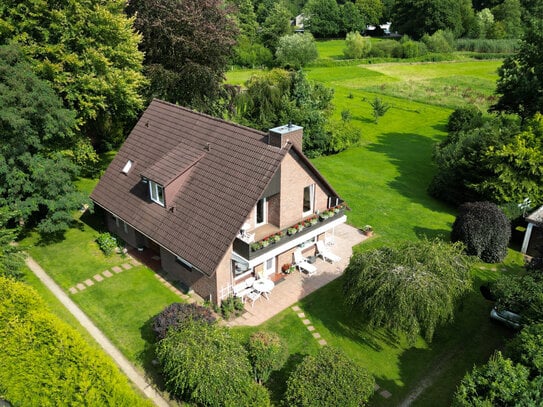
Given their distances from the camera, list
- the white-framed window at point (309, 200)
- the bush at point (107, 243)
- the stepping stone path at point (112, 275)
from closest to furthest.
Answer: the stepping stone path at point (112, 275)
the white-framed window at point (309, 200)
the bush at point (107, 243)

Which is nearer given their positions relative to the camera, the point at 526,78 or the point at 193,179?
the point at 193,179

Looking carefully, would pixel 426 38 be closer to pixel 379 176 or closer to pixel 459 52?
pixel 459 52

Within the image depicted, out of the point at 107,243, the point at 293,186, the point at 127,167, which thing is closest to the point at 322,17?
the point at 127,167

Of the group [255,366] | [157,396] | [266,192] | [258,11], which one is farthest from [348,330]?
[258,11]

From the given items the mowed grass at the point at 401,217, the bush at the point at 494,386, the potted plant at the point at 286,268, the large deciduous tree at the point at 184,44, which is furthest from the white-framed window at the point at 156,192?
the bush at the point at 494,386

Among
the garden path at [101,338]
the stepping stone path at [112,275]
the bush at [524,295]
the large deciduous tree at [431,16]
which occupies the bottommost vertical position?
the garden path at [101,338]

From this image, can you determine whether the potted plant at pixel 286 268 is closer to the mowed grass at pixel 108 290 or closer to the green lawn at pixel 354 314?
the green lawn at pixel 354 314

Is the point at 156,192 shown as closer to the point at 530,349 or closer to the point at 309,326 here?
the point at 309,326
